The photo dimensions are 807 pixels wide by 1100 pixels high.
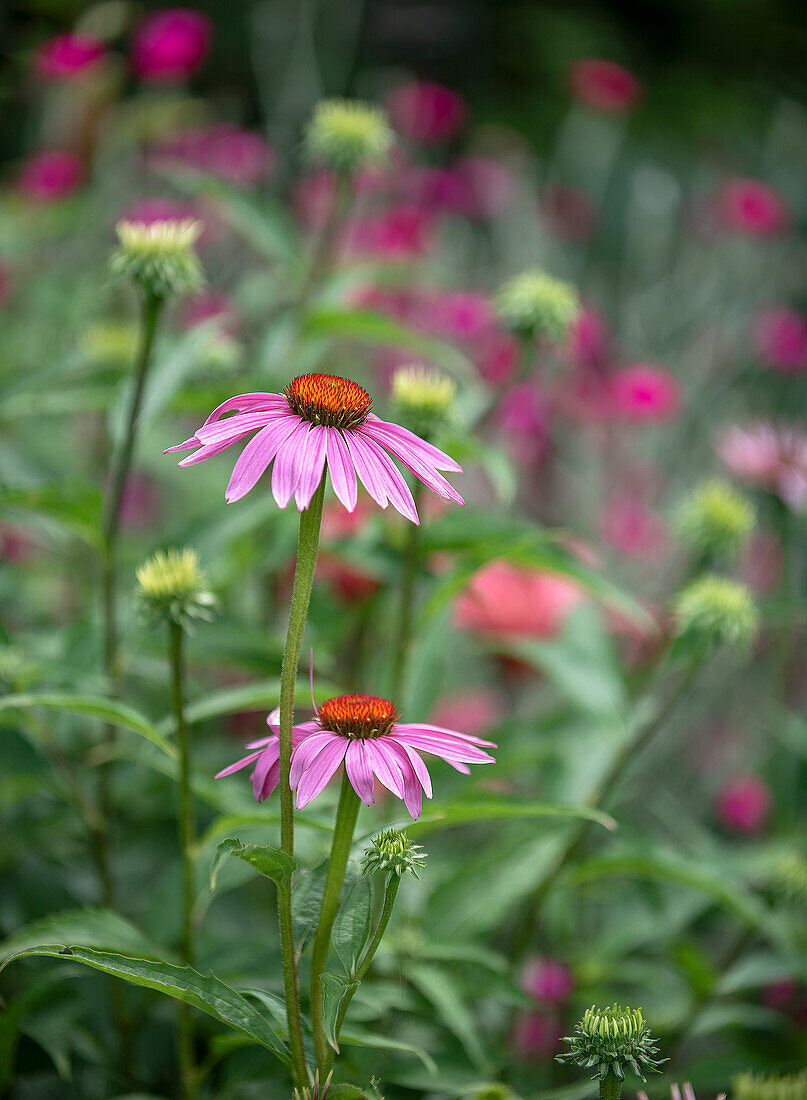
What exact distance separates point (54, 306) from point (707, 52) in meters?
1.91

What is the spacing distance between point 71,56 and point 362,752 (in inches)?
36.8

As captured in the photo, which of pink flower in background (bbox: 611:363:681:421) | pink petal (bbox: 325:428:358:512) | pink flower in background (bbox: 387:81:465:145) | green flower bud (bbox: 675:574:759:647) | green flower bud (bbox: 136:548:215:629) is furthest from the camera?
pink flower in background (bbox: 387:81:465:145)

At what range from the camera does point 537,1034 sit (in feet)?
2.05

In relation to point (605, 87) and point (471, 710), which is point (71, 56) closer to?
point (605, 87)

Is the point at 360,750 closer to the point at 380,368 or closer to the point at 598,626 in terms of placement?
the point at 598,626

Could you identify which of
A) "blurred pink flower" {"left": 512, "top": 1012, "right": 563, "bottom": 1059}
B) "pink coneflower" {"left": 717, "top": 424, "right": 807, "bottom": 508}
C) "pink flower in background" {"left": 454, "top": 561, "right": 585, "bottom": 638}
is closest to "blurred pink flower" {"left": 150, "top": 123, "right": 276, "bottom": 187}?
"pink flower in background" {"left": 454, "top": 561, "right": 585, "bottom": 638}

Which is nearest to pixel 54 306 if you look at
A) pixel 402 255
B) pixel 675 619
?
pixel 402 255

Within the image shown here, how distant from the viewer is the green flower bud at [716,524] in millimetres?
558

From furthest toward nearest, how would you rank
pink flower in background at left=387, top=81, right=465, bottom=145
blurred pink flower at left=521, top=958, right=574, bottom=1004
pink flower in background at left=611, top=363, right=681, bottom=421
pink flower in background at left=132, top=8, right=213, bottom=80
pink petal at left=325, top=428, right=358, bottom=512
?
1. pink flower in background at left=387, top=81, right=465, bottom=145
2. pink flower in background at left=132, top=8, right=213, bottom=80
3. pink flower in background at left=611, top=363, right=681, bottom=421
4. blurred pink flower at left=521, top=958, right=574, bottom=1004
5. pink petal at left=325, top=428, right=358, bottom=512

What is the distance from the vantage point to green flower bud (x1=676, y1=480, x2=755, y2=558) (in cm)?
56

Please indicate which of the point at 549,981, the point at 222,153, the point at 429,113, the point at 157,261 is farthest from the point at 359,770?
the point at 429,113

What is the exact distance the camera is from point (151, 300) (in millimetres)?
427

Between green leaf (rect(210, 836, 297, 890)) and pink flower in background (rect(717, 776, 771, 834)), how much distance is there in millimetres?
687

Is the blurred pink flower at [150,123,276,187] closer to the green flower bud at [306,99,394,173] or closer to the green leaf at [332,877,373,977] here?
the green flower bud at [306,99,394,173]
